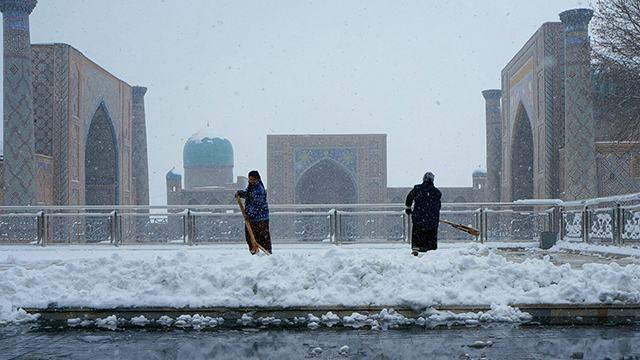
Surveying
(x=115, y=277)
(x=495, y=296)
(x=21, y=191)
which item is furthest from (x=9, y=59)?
(x=495, y=296)

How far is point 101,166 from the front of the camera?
70.9 feet

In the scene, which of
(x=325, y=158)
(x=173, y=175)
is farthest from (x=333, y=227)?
(x=173, y=175)

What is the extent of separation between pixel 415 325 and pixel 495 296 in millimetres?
782

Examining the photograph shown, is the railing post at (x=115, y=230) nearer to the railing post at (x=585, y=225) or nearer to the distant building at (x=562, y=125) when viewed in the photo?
the railing post at (x=585, y=225)

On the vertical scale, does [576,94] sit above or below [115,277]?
above

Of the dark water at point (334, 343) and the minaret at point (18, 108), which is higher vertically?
the minaret at point (18, 108)

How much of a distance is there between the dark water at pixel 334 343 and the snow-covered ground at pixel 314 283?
1.29 feet

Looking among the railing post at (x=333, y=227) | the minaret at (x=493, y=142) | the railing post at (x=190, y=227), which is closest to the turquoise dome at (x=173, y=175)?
the minaret at (x=493, y=142)

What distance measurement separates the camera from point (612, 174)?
1642 cm

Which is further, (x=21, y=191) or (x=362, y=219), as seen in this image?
(x=362, y=219)

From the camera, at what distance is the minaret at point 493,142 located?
944 inches

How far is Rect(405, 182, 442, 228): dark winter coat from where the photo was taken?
6.97 m

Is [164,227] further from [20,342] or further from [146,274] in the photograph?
[20,342]

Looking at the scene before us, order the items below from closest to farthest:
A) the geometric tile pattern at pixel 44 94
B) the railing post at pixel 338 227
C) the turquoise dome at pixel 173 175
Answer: the railing post at pixel 338 227 < the geometric tile pattern at pixel 44 94 < the turquoise dome at pixel 173 175
